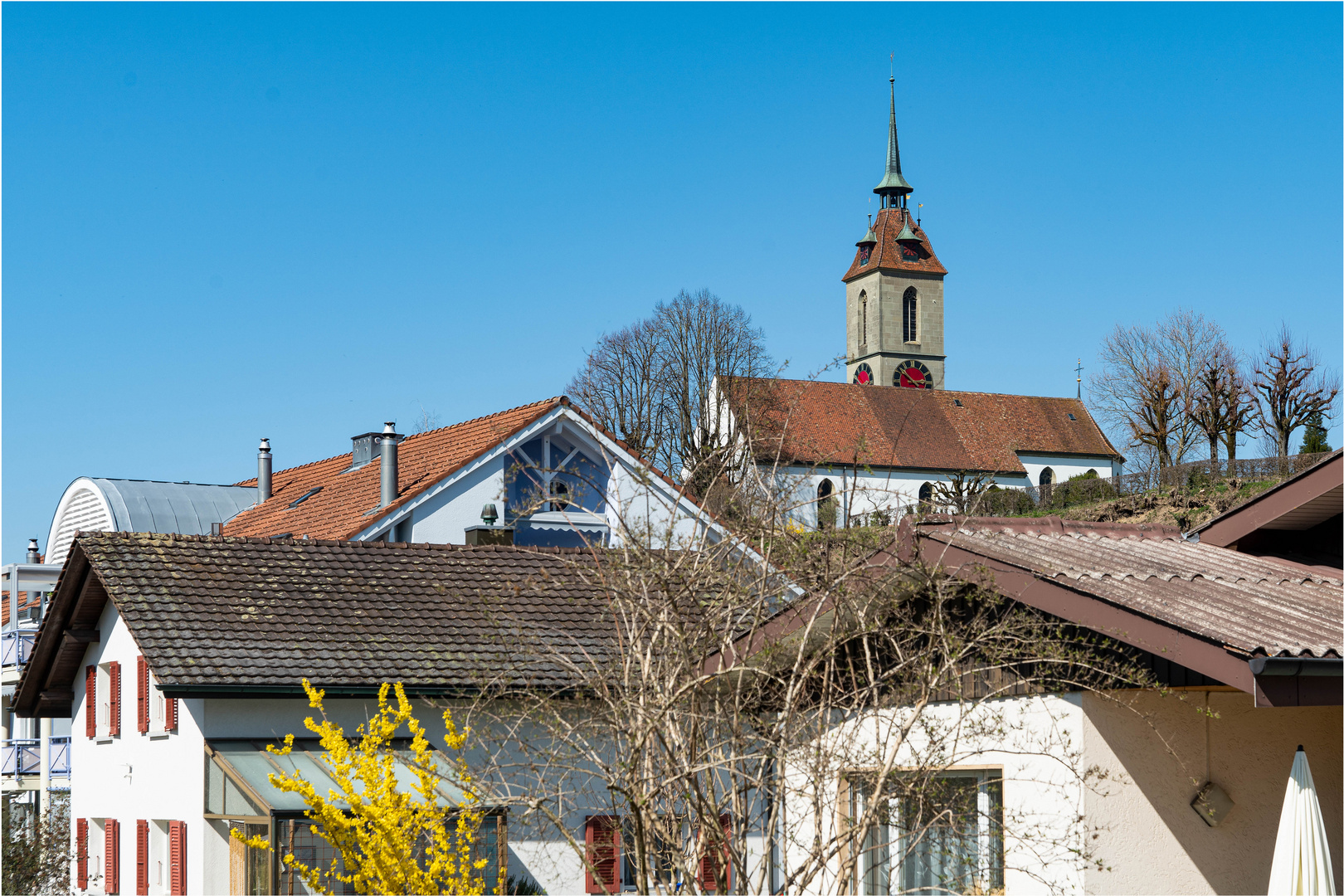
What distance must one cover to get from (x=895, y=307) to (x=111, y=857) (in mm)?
81150

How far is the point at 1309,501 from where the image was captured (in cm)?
Result: 981

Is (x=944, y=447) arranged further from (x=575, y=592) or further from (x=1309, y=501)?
(x=1309, y=501)

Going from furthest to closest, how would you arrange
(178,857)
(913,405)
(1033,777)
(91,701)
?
1. (913,405)
2. (91,701)
3. (178,857)
4. (1033,777)

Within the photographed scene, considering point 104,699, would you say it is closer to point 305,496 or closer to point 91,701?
point 91,701

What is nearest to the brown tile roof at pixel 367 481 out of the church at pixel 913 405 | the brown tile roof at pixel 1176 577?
the brown tile roof at pixel 1176 577

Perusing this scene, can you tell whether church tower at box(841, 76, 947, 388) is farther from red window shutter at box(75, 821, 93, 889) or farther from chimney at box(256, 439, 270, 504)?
red window shutter at box(75, 821, 93, 889)

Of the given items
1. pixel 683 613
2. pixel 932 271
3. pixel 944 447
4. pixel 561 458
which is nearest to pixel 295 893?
pixel 683 613

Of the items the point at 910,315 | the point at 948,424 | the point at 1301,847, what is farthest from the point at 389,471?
the point at 910,315

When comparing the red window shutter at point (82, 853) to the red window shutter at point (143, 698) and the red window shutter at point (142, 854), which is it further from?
the red window shutter at point (143, 698)

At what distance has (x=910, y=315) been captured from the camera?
95.6 meters

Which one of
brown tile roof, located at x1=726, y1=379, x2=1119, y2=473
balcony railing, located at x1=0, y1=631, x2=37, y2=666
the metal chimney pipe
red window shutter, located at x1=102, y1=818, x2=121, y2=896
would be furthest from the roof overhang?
brown tile roof, located at x1=726, y1=379, x2=1119, y2=473

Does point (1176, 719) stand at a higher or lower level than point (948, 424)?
lower

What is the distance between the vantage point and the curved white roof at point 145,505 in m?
30.6

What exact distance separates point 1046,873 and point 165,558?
35.0 ft
